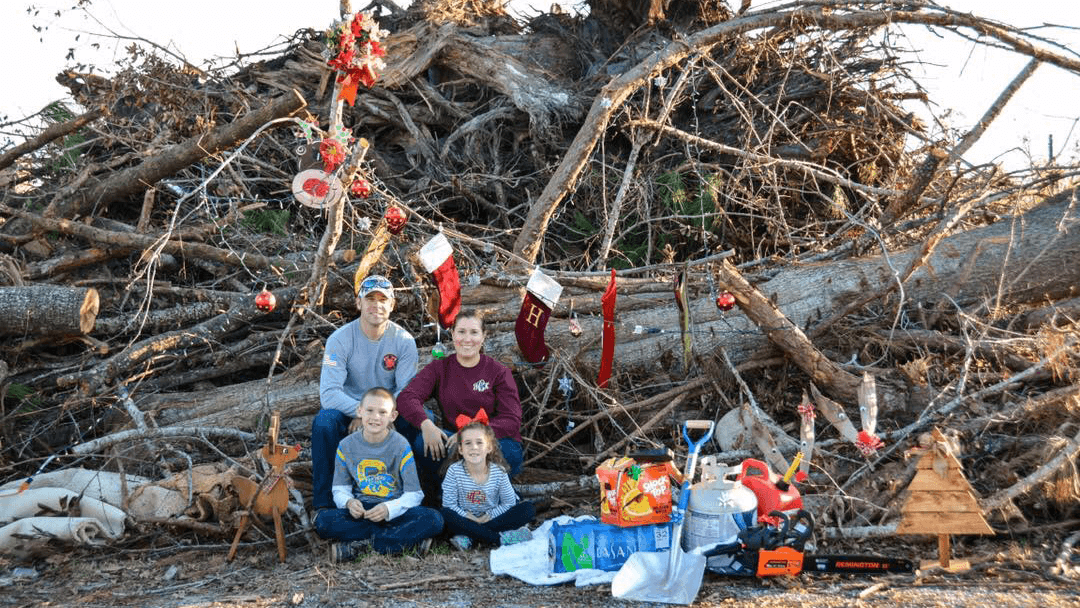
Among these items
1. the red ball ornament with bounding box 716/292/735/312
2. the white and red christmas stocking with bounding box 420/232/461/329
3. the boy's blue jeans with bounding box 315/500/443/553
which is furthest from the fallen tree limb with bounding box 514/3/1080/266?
the boy's blue jeans with bounding box 315/500/443/553

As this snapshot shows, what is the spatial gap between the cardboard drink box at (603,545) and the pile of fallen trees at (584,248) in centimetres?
102

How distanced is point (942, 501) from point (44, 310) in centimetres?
536

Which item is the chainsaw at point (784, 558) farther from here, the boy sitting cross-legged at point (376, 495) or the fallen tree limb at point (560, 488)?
the boy sitting cross-legged at point (376, 495)

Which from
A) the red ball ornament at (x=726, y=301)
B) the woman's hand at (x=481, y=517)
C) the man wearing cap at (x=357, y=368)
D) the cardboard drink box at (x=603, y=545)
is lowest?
the cardboard drink box at (x=603, y=545)

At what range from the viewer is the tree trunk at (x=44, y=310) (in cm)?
595

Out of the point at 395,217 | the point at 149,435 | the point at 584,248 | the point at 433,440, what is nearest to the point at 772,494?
the point at 433,440

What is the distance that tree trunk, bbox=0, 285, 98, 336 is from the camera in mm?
5949

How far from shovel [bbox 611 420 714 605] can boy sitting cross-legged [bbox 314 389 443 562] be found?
1106mm

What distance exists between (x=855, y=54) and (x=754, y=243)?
186cm

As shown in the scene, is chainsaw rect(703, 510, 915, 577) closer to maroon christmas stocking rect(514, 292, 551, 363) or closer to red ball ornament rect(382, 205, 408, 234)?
maroon christmas stocking rect(514, 292, 551, 363)

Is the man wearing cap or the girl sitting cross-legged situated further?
the man wearing cap

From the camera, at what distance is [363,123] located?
867cm

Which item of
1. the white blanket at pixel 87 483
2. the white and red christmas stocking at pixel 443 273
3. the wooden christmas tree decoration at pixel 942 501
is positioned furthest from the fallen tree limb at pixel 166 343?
the wooden christmas tree decoration at pixel 942 501

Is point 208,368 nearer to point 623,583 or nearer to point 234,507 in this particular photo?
point 234,507
